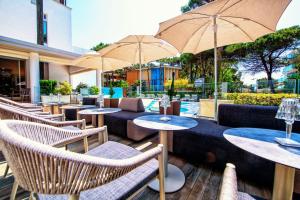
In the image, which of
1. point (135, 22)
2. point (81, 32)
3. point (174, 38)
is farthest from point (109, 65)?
point (81, 32)

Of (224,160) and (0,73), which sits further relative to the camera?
(0,73)

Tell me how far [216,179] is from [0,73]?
38.5 feet

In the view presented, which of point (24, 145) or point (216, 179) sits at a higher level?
point (24, 145)

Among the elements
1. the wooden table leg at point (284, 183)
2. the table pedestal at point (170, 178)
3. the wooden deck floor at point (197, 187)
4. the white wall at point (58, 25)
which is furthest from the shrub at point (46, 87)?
the wooden table leg at point (284, 183)

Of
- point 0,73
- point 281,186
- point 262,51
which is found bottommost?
point 281,186

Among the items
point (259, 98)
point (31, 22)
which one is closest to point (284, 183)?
point (259, 98)

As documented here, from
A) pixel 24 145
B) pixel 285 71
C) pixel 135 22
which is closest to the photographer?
pixel 24 145

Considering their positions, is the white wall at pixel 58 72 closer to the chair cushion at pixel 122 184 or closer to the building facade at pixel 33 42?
the building facade at pixel 33 42

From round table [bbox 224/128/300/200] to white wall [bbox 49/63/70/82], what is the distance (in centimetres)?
1218

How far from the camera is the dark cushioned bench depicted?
192cm

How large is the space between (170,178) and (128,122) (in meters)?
1.64

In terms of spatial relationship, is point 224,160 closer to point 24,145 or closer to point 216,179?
point 216,179

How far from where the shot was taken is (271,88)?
23.1 feet

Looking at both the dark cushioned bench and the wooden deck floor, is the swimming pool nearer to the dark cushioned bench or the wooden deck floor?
the dark cushioned bench
